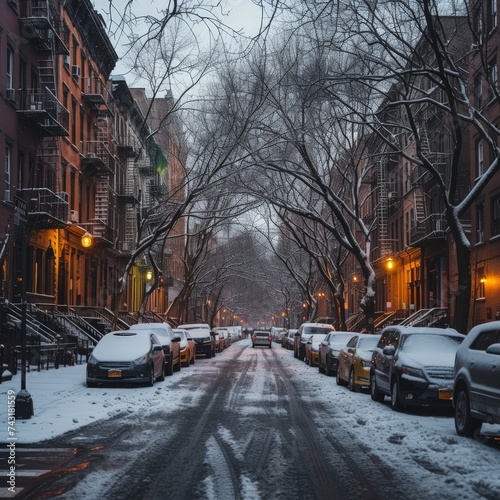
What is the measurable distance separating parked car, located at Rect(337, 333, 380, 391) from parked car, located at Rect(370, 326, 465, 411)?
71.4 inches

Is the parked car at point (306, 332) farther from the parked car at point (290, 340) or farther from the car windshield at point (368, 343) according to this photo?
the car windshield at point (368, 343)

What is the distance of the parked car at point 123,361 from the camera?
21734mm

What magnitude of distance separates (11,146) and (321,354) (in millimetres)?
13697

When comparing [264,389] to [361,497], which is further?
[264,389]

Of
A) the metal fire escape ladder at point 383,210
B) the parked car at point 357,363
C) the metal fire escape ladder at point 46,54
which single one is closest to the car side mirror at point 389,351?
the parked car at point 357,363

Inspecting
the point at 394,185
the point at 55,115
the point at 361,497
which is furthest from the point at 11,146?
the point at 394,185

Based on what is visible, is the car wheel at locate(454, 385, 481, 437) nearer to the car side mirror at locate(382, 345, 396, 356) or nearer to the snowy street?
the snowy street

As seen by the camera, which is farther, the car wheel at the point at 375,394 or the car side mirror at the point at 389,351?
the car wheel at the point at 375,394

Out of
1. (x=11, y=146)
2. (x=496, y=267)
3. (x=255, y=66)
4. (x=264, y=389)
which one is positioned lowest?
(x=264, y=389)

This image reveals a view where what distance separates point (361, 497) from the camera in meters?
8.31

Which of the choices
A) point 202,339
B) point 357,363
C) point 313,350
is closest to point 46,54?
point 313,350

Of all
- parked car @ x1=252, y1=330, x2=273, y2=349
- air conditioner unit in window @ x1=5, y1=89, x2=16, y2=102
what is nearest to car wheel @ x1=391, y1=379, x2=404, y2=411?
air conditioner unit in window @ x1=5, y1=89, x2=16, y2=102

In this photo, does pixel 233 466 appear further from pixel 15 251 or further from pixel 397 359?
pixel 15 251

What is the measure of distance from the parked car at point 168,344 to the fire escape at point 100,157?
13.9 meters
